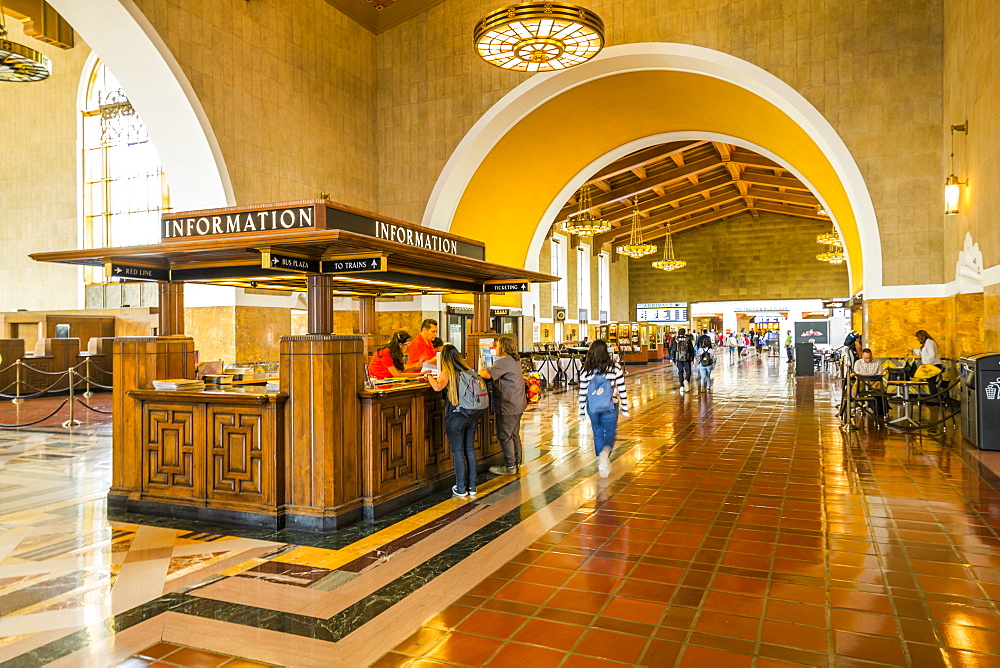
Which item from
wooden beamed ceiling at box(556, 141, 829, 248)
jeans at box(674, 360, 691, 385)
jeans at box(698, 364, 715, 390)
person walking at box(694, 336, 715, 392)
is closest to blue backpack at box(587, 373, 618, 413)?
person walking at box(694, 336, 715, 392)

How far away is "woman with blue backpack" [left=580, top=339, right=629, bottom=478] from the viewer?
6188 mm

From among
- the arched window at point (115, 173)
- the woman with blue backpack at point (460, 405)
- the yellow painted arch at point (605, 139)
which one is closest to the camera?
the woman with blue backpack at point (460, 405)

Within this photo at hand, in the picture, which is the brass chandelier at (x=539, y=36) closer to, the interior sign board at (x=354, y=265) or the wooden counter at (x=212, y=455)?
the interior sign board at (x=354, y=265)

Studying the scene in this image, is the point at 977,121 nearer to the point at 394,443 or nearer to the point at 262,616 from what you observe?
the point at 394,443

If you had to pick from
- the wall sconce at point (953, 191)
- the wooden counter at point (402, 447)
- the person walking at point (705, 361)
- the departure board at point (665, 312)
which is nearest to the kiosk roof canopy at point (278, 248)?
the wooden counter at point (402, 447)

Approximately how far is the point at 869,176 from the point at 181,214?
929 cm

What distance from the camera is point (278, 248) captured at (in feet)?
14.7

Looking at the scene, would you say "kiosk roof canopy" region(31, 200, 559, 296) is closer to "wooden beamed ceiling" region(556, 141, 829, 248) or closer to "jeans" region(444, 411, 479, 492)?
"jeans" region(444, 411, 479, 492)

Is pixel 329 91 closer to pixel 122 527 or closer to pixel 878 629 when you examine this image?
pixel 122 527

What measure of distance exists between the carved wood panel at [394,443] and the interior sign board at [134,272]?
2.16 m

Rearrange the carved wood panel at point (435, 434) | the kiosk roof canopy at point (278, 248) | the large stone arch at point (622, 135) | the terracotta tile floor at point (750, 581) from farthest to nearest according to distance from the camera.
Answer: the large stone arch at point (622, 135), the carved wood panel at point (435, 434), the kiosk roof canopy at point (278, 248), the terracotta tile floor at point (750, 581)

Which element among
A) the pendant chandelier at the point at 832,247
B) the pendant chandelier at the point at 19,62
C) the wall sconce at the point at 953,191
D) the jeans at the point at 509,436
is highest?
the pendant chandelier at the point at 19,62

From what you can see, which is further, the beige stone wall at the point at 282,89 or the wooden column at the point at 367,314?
the beige stone wall at the point at 282,89

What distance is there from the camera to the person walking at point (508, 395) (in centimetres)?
595
